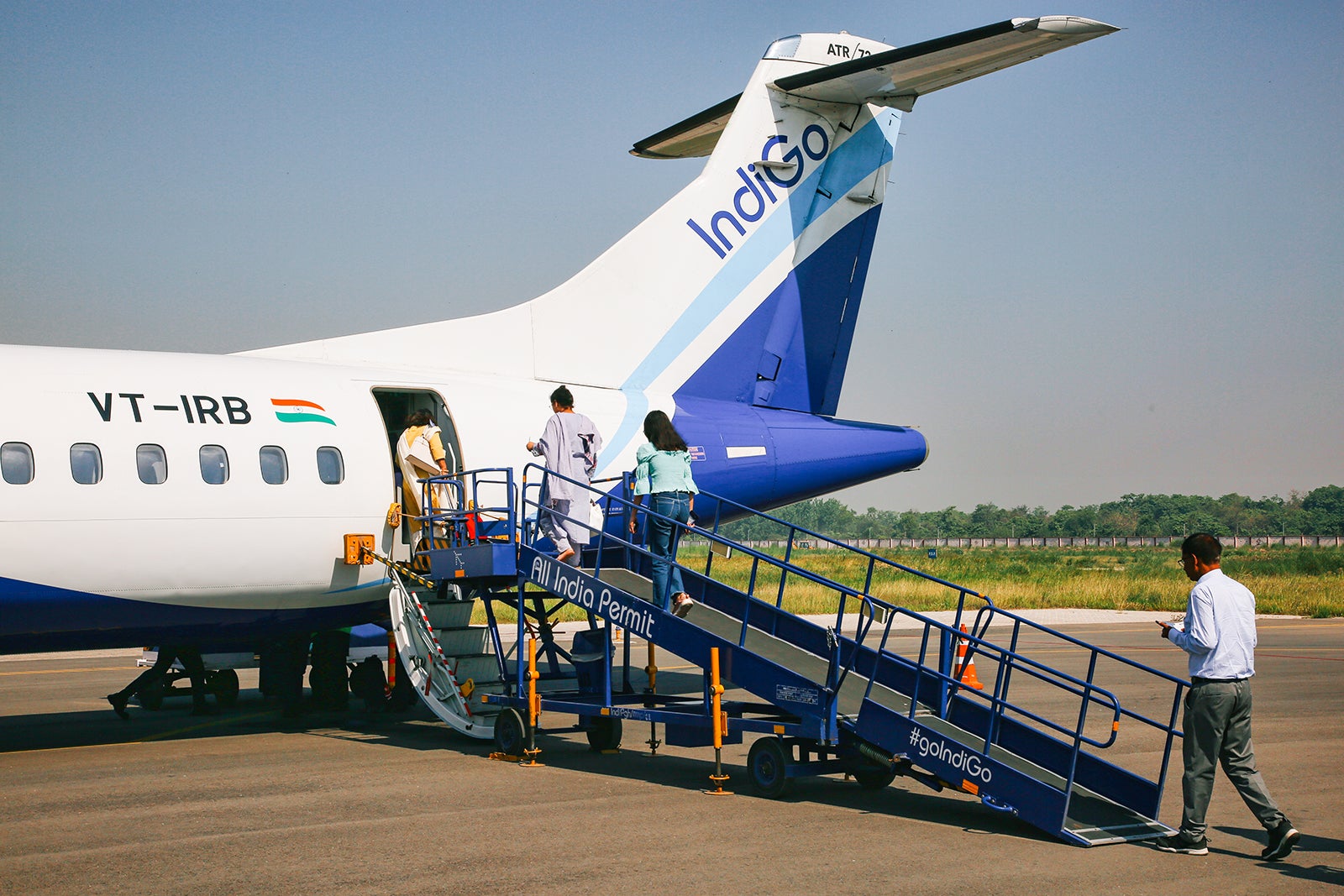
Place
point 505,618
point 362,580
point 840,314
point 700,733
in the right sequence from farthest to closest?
point 505,618, point 840,314, point 362,580, point 700,733

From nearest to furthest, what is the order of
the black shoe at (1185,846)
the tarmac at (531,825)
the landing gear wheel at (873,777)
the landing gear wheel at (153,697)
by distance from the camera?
the tarmac at (531,825) < the black shoe at (1185,846) < the landing gear wheel at (873,777) < the landing gear wheel at (153,697)

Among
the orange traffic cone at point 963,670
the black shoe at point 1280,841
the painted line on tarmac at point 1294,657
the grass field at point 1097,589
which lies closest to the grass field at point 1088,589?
the grass field at point 1097,589

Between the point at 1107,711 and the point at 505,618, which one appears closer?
the point at 1107,711

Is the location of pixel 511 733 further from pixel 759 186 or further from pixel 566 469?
pixel 759 186

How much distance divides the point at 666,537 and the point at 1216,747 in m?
4.83

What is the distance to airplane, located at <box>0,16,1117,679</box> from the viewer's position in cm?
1112

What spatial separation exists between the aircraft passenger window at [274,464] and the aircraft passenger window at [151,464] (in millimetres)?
903

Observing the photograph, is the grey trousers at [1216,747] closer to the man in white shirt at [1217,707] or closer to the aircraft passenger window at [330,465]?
the man in white shirt at [1217,707]

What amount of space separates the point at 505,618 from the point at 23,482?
72.4 ft

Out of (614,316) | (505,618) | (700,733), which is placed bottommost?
(505,618)

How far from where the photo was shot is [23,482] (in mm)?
10688

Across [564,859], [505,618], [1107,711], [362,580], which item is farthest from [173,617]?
[505,618]

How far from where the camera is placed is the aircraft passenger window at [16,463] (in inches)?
419

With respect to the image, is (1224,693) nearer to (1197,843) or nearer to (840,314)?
(1197,843)
